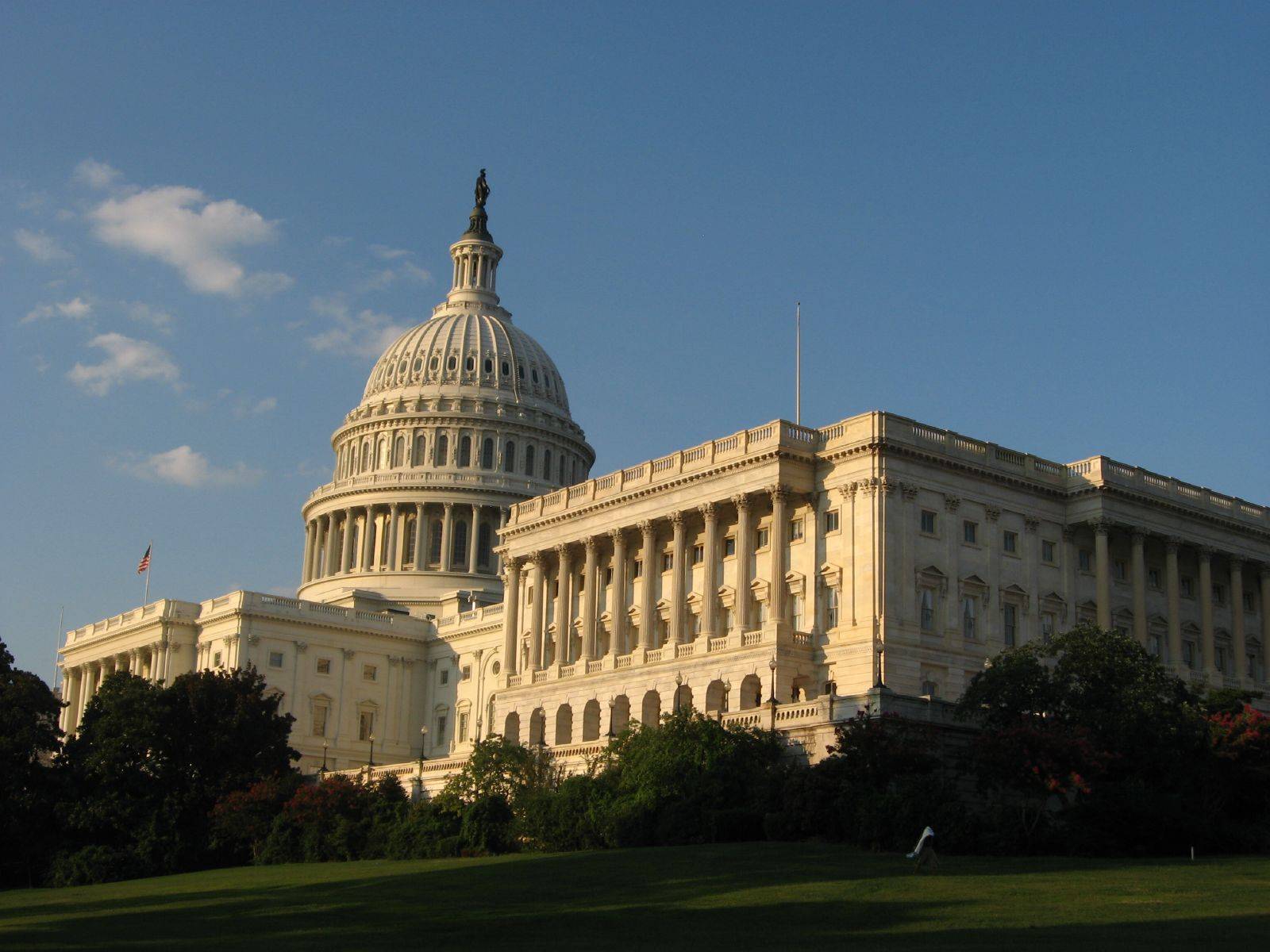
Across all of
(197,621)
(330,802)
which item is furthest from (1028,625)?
(197,621)

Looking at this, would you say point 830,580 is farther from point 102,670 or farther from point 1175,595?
point 102,670

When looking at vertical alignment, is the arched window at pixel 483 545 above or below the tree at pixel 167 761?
above

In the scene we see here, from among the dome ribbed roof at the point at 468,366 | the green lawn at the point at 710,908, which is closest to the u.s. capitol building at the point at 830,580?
the green lawn at the point at 710,908

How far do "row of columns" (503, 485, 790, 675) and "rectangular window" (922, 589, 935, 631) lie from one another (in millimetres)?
6734

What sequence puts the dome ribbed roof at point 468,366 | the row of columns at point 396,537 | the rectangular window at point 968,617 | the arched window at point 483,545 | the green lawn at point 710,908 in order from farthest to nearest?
the dome ribbed roof at point 468,366 → the arched window at point 483,545 → the row of columns at point 396,537 → the rectangular window at point 968,617 → the green lawn at point 710,908

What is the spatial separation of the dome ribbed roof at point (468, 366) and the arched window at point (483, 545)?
13.8 meters

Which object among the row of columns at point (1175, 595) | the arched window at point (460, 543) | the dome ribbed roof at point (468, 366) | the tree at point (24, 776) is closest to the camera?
the tree at point (24, 776)

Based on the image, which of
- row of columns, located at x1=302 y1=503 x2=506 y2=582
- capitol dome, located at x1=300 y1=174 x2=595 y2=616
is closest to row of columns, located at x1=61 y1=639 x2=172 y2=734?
capitol dome, located at x1=300 y1=174 x2=595 y2=616

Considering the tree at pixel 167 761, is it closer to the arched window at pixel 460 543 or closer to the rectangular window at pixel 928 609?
the rectangular window at pixel 928 609

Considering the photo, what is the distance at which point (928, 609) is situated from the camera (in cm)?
8700

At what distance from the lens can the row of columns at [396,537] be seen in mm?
154250

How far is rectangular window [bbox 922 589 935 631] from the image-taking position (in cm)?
8669

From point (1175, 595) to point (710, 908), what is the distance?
53.5 m

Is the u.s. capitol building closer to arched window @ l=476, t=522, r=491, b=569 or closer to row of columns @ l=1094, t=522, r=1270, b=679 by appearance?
row of columns @ l=1094, t=522, r=1270, b=679
